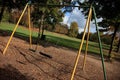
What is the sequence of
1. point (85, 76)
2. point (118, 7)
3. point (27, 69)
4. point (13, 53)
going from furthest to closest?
point (118, 7), point (13, 53), point (85, 76), point (27, 69)

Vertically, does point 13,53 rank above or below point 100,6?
below

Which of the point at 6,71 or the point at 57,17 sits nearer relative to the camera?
the point at 6,71

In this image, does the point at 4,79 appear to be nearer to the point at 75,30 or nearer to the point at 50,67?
the point at 50,67

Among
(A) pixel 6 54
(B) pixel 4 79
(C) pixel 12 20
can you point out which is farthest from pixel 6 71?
(C) pixel 12 20

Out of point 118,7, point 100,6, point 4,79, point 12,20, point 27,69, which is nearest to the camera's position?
point 4,79

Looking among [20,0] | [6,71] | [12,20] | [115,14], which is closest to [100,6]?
[115,14]

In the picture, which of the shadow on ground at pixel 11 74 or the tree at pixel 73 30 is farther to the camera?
the tree at pixel 73 30

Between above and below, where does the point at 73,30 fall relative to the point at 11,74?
below

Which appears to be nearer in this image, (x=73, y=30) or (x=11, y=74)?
(x=11, y=74)

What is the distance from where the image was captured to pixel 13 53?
457 inches

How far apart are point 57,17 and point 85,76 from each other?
16.3 meters

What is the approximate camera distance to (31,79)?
8258 mm

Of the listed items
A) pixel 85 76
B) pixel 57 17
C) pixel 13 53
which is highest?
pixel 57 17

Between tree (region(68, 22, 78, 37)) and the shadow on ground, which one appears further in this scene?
tree (region(68, 22, 78, 37))
